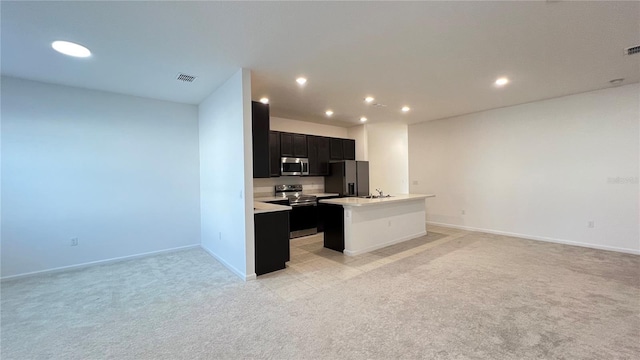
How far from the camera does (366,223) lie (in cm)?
435

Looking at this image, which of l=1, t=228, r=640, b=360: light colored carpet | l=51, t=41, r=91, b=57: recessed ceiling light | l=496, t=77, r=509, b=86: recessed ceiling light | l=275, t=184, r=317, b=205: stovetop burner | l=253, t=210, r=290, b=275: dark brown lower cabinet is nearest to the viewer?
l=1, t=228, r=640, b=360: light colored carpet

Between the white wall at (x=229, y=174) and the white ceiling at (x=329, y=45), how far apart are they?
0.35 m

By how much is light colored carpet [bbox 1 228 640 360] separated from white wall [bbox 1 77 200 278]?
18.0 inches

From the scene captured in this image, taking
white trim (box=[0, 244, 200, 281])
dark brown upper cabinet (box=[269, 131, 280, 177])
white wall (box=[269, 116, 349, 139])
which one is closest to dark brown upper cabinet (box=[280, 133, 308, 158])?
dark brown upper cabinet (box=[269, 131, 280, 177])

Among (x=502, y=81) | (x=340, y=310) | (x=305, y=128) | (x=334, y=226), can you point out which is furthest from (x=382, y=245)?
(x=305, y=128)

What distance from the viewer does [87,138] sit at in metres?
3.83

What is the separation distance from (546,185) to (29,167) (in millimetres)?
8331

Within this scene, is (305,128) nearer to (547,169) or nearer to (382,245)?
(382,245)

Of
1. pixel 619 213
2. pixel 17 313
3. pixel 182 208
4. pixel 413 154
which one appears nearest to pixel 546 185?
pixel 619 213

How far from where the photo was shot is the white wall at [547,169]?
412 cm

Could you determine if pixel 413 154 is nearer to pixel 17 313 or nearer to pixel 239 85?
pixel 239 85

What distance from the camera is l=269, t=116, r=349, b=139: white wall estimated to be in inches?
237

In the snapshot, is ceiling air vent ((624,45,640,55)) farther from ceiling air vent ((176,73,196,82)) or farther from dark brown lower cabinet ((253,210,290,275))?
ceiling air vent ((176,73,196,82))

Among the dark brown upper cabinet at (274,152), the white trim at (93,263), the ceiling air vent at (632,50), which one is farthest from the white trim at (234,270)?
the ceiling air vent at (632,50)
